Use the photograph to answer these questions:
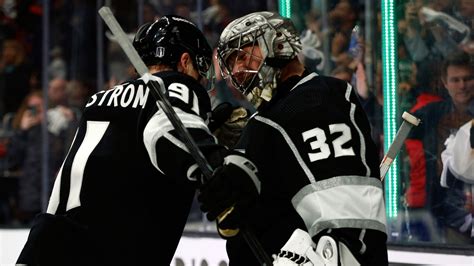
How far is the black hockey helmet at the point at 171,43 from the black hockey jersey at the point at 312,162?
39 centimetres

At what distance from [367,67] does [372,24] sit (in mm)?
166

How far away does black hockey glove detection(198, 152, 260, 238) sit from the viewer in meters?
3.14

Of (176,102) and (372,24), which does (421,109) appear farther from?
(176,102)

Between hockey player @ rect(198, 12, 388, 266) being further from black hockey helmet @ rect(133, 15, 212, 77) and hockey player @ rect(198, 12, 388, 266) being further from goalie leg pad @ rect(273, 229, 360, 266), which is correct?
black hockey helmet @ rect(133, 15, 212, 77)

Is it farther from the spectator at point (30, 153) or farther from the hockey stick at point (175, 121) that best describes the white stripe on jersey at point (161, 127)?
the spectator at point (30, 153)

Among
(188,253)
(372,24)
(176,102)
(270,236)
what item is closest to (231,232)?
(270,236)

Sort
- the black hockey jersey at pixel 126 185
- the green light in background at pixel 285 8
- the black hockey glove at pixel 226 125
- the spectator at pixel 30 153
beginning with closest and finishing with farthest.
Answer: the black hockey jersey at pixel 126 185 < the black hockey glove at pixel 226 125 < the green light in background at pixel 285 8 < the spectator at pixel 30 153

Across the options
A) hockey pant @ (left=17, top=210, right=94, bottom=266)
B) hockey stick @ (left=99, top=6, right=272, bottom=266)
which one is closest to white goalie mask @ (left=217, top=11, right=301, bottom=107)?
hockey stick @ (left=99, top=6, right=272, bottom=266)

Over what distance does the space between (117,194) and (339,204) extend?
2.15ft

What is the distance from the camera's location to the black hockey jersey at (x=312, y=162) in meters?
3.20

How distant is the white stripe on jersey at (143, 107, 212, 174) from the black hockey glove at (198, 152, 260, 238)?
175mm

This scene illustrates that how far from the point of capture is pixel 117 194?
3527 mm

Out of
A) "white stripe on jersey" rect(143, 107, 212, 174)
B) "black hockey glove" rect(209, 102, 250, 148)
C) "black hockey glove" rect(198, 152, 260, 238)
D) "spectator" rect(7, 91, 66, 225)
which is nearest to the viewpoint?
"black hockey glove" rect(198, 152, 260, 238)

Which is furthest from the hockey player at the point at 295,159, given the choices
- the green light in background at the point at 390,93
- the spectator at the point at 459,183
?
the green light in background at the point at 390,93
